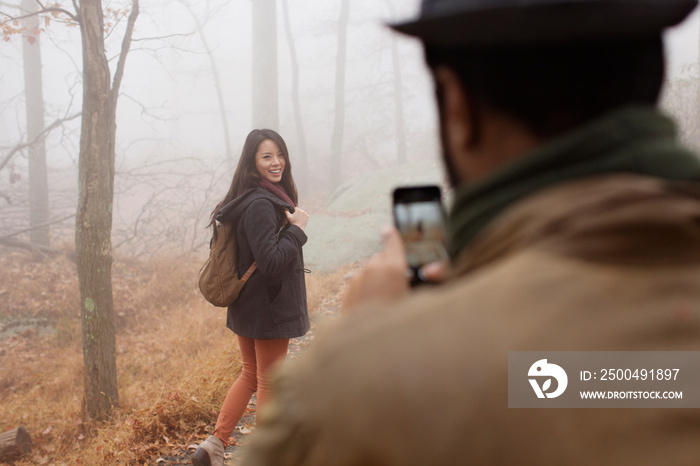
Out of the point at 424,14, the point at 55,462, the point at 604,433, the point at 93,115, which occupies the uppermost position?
the point at 93,115

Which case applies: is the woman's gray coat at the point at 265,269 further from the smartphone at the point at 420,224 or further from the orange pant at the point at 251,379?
the smartphone at the point at 420,224

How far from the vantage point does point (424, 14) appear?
32.5 inches

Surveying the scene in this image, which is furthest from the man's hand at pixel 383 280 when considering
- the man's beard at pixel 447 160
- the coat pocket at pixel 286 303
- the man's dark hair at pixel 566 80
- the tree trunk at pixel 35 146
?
the tree trunk at pixel 35 146

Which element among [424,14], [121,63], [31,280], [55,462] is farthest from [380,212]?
[424,14]

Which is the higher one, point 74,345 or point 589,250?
point 589,250

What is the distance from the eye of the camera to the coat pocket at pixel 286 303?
11.7 ft

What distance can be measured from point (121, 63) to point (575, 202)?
18.8 ft

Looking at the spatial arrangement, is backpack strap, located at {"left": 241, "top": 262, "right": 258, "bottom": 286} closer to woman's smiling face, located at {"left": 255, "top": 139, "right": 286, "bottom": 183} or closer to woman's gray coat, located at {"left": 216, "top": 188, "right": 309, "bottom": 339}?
woman's gray coat, located at {"left": 216, "top": 188, "right": 309, "bottom": 339}

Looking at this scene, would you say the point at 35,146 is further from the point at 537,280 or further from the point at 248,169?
the point at 537,280

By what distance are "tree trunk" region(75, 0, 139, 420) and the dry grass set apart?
0.47 m

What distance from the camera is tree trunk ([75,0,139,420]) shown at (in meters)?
4.84

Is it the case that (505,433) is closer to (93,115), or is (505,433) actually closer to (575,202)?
(575,202)

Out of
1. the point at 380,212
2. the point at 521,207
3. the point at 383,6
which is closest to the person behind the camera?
the point at 521,207

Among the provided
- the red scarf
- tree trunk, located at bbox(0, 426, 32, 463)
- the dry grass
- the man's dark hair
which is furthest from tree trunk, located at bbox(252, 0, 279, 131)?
the man's dark hair
